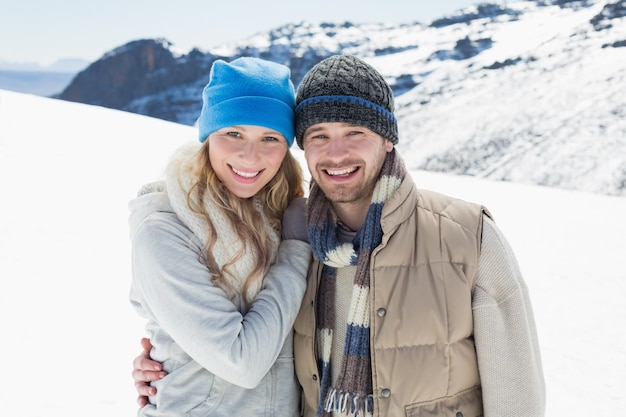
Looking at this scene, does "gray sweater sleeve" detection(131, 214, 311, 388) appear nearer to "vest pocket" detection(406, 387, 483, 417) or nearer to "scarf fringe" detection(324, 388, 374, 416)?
"scarf fringe" detection(324, 388, 374, 416)

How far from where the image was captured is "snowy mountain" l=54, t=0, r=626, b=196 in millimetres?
29548

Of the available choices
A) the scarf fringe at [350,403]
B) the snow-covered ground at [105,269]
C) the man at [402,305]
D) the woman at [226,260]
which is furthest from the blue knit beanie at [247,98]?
the snow-covered ground at [105,269]

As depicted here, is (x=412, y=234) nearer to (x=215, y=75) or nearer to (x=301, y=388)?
(x=301, y=388)

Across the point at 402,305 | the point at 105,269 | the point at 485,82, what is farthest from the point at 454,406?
the point at 485,82

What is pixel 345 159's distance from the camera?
224 cm

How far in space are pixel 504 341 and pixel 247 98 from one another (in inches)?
50.1

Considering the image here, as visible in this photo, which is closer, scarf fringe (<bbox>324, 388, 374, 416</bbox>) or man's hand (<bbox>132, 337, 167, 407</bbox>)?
scarf fringe (<bbox>324, 388, 374, 416</bbox>)

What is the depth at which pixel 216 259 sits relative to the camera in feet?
6.82

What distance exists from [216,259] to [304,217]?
18.8 inches

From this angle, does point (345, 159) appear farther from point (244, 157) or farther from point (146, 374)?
point (146, 374)

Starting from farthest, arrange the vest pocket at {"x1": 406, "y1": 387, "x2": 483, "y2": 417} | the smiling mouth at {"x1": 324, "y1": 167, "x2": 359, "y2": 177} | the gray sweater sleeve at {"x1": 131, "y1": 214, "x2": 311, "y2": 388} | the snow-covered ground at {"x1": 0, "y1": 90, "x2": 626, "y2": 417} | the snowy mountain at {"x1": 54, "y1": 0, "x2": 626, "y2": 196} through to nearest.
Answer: the snowy mountain at {"x1": 54, "y1": 0, "x2": 626, "y2": 196} < the snow-covered ground at {"x1": 0, "y1": 90, "x2": 626, "y2": 417} < the smiling mouth at {"x1": 324, "y1": 167, "x2": 359, "y2": 177} < the vest pocket at {"x1": 406, "y1": 387, "x2": 483, "y2": 417} < the gray sweater sleeve at {"x1": 131, "y1": 214, "x2": 311, "y2": 388}

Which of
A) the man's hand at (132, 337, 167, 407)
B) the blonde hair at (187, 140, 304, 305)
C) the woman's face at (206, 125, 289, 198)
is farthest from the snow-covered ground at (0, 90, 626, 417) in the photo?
the woman's face at (206, 125, 289, 198)

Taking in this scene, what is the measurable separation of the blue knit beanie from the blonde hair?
150mm

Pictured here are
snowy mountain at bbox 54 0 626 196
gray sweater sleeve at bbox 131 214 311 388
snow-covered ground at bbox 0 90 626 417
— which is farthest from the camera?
snowy mountain at bbox 54 0 626 196
